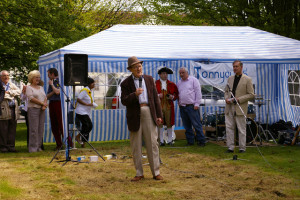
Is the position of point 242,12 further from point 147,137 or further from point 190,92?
point 147,137

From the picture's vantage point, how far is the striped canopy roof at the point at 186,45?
466 inches

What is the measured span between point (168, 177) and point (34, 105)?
4.65 m

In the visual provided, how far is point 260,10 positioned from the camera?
2034 centimetres

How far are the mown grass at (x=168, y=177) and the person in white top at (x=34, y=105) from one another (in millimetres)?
356

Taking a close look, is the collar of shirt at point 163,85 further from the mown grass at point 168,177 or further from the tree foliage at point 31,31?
the tree foliage at point 31,31

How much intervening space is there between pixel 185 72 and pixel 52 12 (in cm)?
768

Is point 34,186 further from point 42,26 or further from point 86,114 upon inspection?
point 42,26

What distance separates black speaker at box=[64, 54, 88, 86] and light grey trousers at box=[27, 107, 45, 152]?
174 centimetres

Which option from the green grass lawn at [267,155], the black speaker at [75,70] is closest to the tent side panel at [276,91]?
the green grass lawn at [267,155]

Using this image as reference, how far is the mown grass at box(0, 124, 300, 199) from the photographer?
6.16 meters

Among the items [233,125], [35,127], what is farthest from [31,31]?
[233,125]

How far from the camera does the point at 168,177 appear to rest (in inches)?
291

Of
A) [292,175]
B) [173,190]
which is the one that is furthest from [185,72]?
Result: [173,190]

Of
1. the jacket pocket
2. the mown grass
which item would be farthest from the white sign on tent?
the jacket pocket
